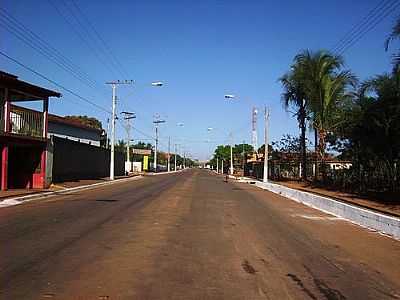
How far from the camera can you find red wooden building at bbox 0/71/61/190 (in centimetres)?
Result: 2928

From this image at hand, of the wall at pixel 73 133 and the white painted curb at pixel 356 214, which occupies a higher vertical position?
the wall at pixel 73 133

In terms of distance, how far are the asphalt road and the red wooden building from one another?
13.0 meters

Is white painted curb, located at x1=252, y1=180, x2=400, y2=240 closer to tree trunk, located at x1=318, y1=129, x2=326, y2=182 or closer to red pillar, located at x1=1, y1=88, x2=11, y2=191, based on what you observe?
tree trunk, located at x1=318, y1=129, x2=326, y2=182

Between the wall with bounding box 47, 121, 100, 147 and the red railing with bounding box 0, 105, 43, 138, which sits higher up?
the wall with bounding box 47, 121, 100, 147

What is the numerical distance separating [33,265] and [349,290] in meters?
5.12

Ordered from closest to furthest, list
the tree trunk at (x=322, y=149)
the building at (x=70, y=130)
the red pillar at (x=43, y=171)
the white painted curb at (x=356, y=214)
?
the white painted curb at (x=356, y=214) < the red pillar at (x=43, y=171) < the tree trunk at (x=322, y=149) < the building at (x=70, y=130)

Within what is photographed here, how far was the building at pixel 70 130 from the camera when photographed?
66525 millimetres

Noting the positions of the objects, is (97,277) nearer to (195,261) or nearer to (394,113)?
(195,261)

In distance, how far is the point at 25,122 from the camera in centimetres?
3209

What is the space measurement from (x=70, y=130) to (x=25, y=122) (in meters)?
40.6

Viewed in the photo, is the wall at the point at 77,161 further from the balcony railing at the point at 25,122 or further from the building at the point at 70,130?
the building at the point at 70,130

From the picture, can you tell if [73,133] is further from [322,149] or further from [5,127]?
[5,127]

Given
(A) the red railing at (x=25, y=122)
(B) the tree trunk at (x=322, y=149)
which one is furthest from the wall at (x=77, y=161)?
(B) the tree trunk at (x=322, y=149)

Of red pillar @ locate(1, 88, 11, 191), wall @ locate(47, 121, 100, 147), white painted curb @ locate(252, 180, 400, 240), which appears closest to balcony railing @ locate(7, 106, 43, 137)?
red pillar @ locate(1, 88, 11, 191)
